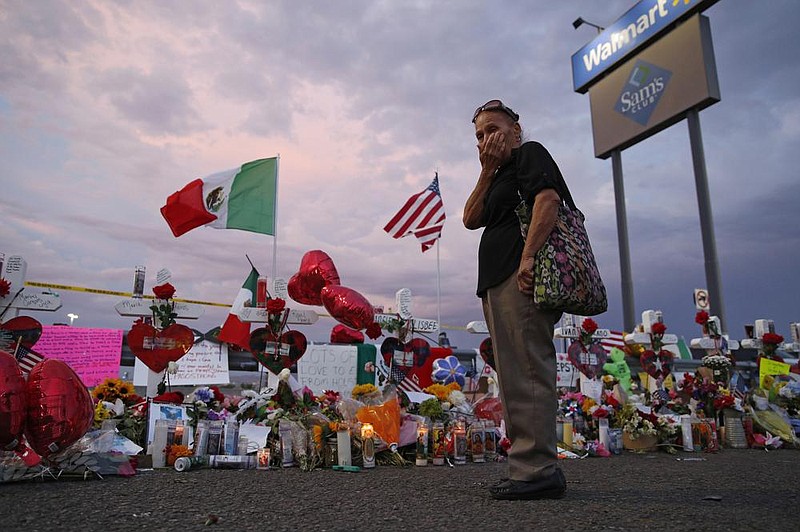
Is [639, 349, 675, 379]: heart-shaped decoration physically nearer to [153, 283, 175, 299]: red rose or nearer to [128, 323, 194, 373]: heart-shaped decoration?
[128, 323, 194, 373]: heart-shaped decoration

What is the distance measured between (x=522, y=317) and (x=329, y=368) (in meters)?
4.99

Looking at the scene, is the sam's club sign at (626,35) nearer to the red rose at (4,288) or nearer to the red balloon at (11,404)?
the red rose at (4,288)

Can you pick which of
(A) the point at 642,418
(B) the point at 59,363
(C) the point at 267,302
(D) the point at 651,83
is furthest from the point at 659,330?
(D) the point at 651,83

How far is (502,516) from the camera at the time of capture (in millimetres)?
1995

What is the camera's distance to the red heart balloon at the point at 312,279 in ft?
19.5

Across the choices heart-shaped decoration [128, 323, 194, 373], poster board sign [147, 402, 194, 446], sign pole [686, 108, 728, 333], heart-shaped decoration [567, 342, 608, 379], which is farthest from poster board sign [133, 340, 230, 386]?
sign pole [686, 108, 728, 333]

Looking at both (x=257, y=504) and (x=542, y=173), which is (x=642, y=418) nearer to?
(x=542, y=173)

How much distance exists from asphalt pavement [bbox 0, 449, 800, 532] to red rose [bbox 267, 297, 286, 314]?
2027 millimetres

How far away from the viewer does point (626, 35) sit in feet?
55.1

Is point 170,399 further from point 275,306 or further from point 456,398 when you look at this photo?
point 456,398

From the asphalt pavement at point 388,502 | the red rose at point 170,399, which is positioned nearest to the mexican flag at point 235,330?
the red rose at point 170,399

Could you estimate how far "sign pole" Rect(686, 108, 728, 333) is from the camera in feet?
41.9

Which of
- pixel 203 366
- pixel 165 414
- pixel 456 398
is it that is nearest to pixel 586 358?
pixel 456 398

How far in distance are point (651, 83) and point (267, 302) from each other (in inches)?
564
